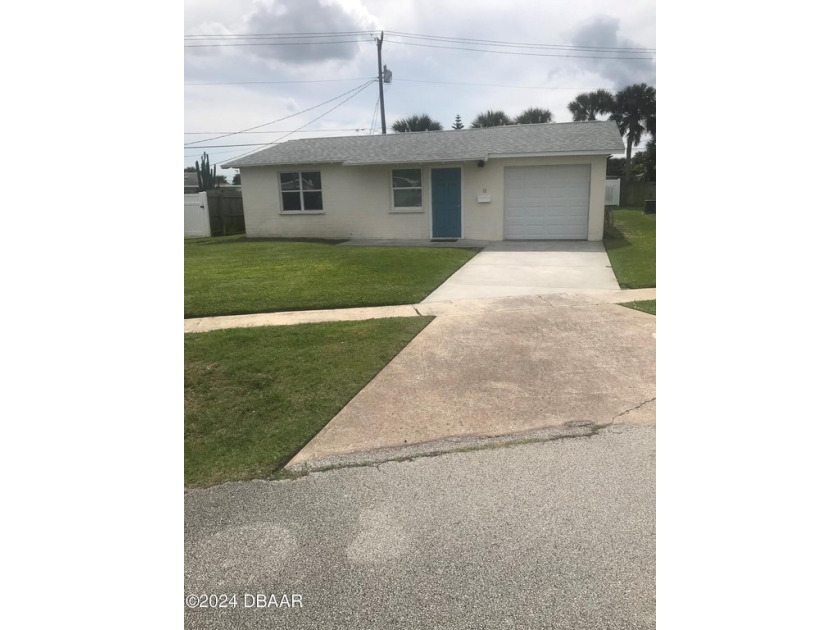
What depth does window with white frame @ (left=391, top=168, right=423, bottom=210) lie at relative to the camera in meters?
16.9

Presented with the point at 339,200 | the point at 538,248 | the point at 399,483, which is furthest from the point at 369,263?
the point at 399,483

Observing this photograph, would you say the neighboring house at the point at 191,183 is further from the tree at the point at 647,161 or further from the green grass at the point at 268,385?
the green grass at the point at 268,385

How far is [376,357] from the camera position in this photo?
522 centimetres

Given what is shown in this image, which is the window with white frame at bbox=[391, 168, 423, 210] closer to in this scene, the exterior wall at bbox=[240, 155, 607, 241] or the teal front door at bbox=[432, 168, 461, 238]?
the exterior wall at bbox=[240, 155, 607, 241]

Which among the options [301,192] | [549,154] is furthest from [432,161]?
[301,192]

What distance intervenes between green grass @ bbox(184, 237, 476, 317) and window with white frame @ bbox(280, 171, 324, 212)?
3888 mm

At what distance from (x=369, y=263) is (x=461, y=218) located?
6151mm

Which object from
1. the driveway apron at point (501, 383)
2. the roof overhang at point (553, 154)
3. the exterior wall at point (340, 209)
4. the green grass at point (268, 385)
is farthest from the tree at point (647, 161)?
the green grass at point (268, 385)

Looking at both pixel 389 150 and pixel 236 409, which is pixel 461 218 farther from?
pixel 236 409

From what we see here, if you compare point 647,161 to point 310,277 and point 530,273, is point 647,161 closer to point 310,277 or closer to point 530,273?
point 530,273

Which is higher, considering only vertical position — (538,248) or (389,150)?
(389,150)

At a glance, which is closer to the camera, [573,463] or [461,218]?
[573,463]

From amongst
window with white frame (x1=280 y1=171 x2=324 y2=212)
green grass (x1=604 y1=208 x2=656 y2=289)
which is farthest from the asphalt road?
window with white frame (x1=280 y1=171 x2=324 y2=212)

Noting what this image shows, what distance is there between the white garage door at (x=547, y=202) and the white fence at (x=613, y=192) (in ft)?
47.9
